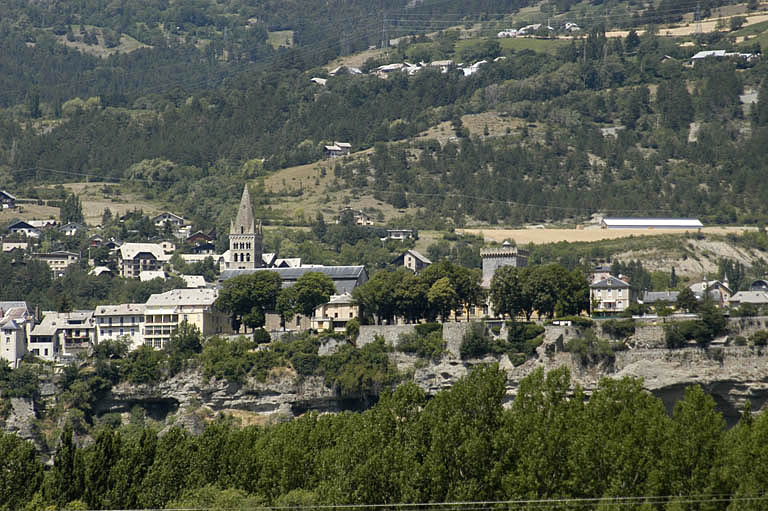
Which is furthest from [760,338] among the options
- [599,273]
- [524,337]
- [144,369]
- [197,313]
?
[144,369]

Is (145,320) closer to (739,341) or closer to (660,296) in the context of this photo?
(660,296)

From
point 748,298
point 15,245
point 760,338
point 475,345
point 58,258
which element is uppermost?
point 15,245

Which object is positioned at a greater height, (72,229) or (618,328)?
(72,229)

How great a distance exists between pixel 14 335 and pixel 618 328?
43849 millimetres

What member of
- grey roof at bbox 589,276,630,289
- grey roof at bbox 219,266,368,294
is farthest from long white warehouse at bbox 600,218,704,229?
grey roof at bbox 219,266,368,294

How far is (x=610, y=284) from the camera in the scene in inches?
4786

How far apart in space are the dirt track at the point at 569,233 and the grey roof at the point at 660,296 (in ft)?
103

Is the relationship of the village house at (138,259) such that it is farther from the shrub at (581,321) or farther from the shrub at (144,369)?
the shrub at (581,321)

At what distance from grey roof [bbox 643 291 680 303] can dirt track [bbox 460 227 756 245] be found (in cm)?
3136

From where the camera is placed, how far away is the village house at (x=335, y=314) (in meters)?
114

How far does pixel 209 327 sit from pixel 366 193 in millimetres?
66185

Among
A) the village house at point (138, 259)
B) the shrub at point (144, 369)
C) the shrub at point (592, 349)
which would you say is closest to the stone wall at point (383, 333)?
the shrub at point (592, 349)

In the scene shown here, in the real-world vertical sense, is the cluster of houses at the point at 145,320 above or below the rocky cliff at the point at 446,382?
above

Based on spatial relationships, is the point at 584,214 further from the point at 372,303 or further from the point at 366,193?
the point at 372,303
